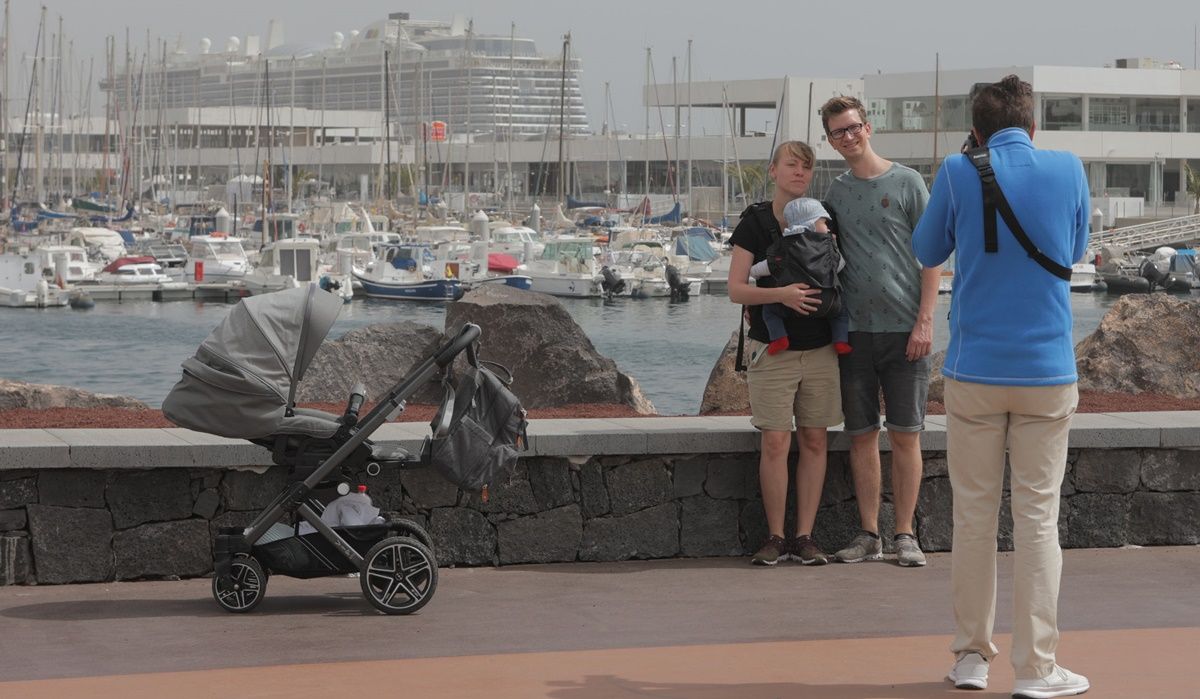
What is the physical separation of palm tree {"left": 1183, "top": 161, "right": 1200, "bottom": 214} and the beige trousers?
252 feet

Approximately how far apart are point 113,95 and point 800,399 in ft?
285

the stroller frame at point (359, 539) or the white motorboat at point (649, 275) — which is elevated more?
the stroller frame at point (359, 539)

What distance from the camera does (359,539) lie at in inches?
252

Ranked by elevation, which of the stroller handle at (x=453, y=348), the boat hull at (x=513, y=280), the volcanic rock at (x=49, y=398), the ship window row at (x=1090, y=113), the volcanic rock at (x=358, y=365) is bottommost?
the boat hull at (x=513, y=280)

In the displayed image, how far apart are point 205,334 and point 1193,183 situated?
53.4 m

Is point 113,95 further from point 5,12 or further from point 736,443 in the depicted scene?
point 736,443

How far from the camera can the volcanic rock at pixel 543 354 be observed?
1195 centimetres

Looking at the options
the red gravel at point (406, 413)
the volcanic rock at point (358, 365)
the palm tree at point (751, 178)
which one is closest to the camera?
A: the red gravel at point (406, 413)

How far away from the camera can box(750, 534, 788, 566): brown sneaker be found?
7.23 meters

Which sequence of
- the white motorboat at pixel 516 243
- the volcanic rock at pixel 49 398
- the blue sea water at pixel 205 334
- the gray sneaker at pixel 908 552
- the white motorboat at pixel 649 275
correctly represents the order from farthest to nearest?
1. the white motorboat at pixel 516 243
2. the white motorboat at pixel 649 275
3. the blue sea water at pixel 205 334
4. the volcanic rock at pixel 49 398
5. the gray sneaker at pixel 908 552

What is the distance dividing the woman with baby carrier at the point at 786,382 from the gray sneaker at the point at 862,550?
0.39 ft

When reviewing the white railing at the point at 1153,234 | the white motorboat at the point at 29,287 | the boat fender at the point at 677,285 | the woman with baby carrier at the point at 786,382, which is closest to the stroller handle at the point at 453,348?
the woman with baby carrier at the point at 786,382

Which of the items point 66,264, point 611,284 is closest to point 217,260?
point 66,264

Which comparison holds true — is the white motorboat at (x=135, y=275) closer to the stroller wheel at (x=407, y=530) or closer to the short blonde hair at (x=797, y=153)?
the short blonde hair at (x=797, y=153)
